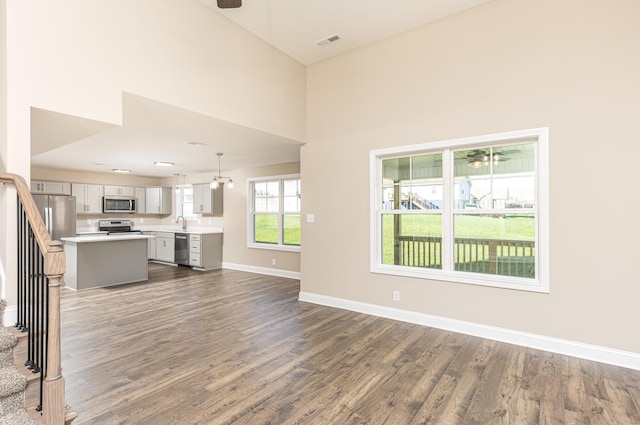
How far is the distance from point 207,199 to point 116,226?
2.72 meters

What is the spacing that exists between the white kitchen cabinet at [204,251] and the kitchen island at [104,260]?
1.32 metres

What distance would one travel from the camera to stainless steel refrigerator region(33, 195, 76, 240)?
20.7 ft

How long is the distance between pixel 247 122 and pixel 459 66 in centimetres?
257

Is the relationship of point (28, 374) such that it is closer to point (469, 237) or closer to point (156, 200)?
point (469, 237)

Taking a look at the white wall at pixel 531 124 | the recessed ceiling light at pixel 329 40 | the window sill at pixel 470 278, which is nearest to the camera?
the white wall at pixel 531 124

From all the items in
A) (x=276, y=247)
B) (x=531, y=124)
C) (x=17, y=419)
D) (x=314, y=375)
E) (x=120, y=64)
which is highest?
(x=120, y=64)

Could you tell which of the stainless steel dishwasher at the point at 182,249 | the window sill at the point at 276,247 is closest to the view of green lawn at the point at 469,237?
the window sill at the point at 276,247

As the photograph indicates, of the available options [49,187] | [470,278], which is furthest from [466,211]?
[49,187]

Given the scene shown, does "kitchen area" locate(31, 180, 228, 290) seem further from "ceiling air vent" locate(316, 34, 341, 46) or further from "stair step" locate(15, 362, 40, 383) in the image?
"ceiling air vent" locate(316, 34, 341, 46)

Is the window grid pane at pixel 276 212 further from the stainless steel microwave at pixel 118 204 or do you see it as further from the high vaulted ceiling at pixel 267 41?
the stainless steel microwave at pixel 118 204

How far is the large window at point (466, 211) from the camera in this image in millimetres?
3361

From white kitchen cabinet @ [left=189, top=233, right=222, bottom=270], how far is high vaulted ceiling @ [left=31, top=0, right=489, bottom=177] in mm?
2793

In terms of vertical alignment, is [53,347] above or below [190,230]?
below

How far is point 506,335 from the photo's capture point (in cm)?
338
